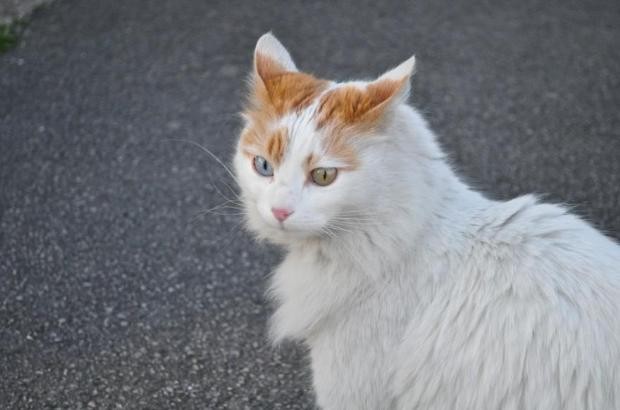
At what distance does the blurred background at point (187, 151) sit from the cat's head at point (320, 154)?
113 centimetres

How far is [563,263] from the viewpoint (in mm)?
2277

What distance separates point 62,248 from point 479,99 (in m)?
2.80

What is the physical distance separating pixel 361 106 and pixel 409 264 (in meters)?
0.54

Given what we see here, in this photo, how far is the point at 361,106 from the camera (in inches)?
87.6

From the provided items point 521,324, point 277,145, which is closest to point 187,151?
point 277,145

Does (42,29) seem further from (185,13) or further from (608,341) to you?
(608,341)

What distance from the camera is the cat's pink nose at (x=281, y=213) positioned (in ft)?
7.09

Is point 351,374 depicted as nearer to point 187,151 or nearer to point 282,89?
point 282,89

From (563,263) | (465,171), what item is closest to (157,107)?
(465,171)

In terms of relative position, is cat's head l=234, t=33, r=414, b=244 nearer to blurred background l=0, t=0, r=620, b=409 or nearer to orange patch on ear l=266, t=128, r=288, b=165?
orange patch on ear l=266, t=128, r=288, b=165

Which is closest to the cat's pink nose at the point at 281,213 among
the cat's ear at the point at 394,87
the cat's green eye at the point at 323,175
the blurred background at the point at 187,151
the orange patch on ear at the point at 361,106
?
the cat's green eye at the point at 323,175

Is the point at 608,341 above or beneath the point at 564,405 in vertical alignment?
above

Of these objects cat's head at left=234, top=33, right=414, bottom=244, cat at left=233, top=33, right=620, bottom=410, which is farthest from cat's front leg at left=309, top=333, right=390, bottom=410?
cat's head at left=234, top=33, right=414, bottom=244

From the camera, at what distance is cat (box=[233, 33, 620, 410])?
2.18m
